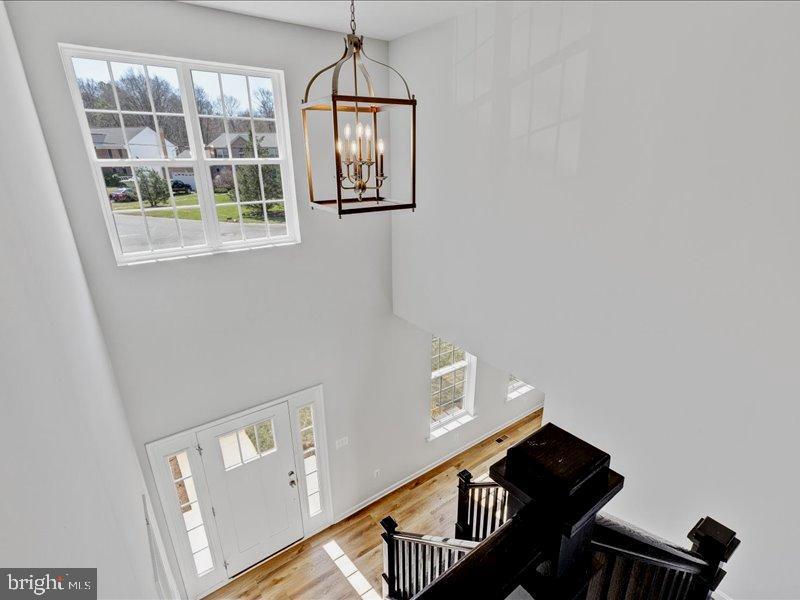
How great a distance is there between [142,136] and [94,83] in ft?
1.30

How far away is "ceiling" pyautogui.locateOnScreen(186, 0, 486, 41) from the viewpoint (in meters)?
2.86

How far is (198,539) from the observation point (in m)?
4.02

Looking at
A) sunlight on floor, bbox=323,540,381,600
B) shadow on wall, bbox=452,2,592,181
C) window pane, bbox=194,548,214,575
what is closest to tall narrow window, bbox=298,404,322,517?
sunlight on floor, bbox=323,540,381,600

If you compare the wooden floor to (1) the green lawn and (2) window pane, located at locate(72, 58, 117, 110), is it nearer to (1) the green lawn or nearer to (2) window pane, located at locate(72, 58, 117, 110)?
(1) the green lawn

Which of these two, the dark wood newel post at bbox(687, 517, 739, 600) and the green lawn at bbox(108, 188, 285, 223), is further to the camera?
the green lawn at bbox(108, 188, 285, 223)

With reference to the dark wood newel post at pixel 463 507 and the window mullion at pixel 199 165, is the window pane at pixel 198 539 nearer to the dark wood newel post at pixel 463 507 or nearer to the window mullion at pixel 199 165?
the dark wood newel post at pixel 463 507

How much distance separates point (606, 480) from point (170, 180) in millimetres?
3529

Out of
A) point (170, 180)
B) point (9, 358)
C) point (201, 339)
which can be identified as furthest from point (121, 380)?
point (9, 358)

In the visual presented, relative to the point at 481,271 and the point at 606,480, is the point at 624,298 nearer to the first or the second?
the point at 481,271

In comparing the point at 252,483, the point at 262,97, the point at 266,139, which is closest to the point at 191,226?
the point at 266,139

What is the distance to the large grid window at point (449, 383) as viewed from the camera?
5512mm

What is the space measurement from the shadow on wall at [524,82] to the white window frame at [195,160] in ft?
4.93

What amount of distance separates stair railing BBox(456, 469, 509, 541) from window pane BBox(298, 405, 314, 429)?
1666mm

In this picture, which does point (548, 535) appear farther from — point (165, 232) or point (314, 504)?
point (314, 504)
